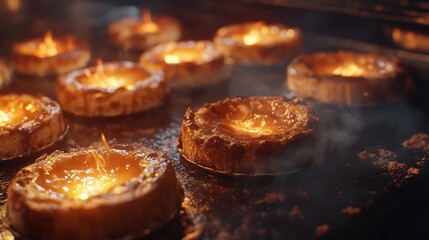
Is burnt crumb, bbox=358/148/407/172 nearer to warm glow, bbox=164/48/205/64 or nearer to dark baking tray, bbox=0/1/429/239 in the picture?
dark baking tray, bbox=0/1/429/239

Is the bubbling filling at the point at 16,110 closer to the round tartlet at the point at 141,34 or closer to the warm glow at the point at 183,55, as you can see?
the warm glow at the point at 183,55

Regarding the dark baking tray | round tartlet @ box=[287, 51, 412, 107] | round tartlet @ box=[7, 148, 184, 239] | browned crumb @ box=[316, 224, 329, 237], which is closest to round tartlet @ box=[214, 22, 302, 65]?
the dark baking tray

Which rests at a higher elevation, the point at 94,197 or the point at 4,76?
the point at 94,197

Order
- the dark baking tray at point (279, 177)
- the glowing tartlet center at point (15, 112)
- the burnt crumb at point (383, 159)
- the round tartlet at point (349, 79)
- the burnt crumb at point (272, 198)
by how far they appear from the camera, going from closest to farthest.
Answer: the dark baking tray at point (279, 177) < the burnt crumb at point (272, 198) < the burnt crumb at point (383, 159) < the glowing tartlet center at point (15, 112) < the round tartlet at point (349, 79)

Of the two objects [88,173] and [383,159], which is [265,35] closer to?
[383,159]

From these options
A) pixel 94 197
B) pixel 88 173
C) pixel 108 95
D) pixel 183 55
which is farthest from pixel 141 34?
pixel 94 197

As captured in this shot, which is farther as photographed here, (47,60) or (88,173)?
(47,60)

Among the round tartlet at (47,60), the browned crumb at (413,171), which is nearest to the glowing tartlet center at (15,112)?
the round tartlet at (47,60)

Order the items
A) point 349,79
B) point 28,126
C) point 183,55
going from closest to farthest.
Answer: point 28,126
point 349,79
point 183,55

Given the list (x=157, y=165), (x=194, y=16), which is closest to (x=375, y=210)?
(x=157, y=165)
